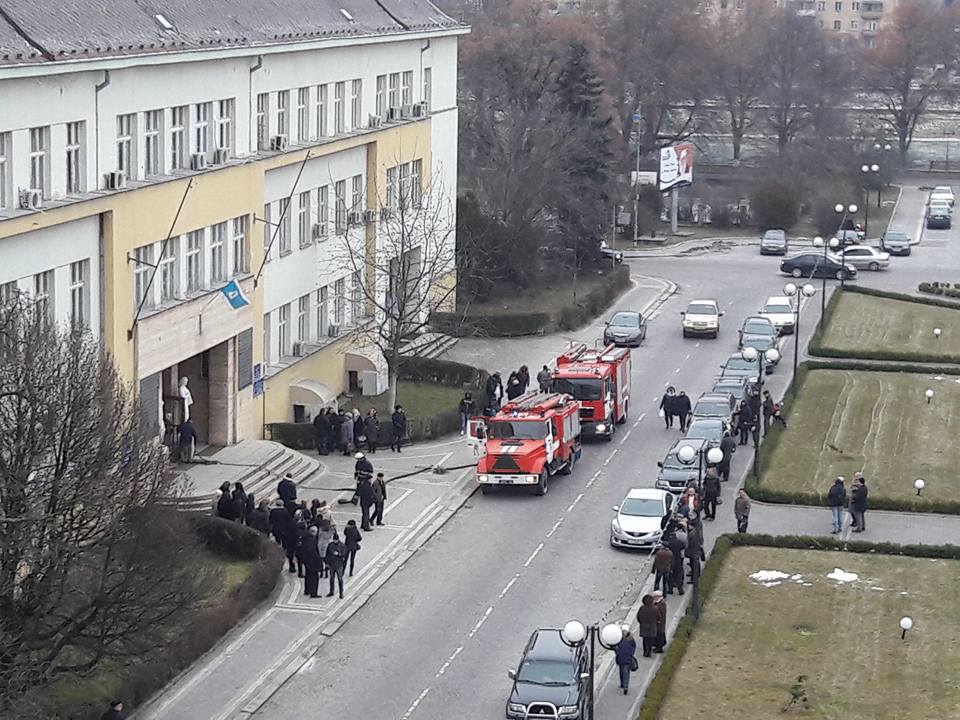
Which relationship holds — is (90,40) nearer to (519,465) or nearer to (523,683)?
(519,465)

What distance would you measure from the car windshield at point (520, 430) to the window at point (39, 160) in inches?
489

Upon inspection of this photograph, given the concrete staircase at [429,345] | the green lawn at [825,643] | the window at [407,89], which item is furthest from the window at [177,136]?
the window at [407,89]

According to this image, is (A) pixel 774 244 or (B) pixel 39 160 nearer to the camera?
(B) pixel 39 160

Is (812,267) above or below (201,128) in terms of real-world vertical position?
below

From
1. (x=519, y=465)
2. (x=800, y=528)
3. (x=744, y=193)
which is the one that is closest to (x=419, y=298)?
(x=519, y=465)

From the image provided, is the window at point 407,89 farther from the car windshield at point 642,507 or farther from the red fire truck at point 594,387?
the car windshield at point 642,507

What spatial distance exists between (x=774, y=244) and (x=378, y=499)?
164 feet

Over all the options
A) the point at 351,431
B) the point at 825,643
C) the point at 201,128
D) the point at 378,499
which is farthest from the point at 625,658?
the point at 201,128

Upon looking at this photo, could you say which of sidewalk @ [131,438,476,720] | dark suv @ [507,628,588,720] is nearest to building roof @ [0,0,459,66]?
sidewalk @ [131,438,476,720]

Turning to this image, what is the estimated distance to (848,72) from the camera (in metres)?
133

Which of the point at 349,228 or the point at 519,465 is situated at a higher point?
the point at 349,228

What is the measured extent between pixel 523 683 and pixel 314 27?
2677cm

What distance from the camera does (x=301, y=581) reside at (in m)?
38.0

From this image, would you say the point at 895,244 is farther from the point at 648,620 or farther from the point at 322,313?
the point at 648,620
